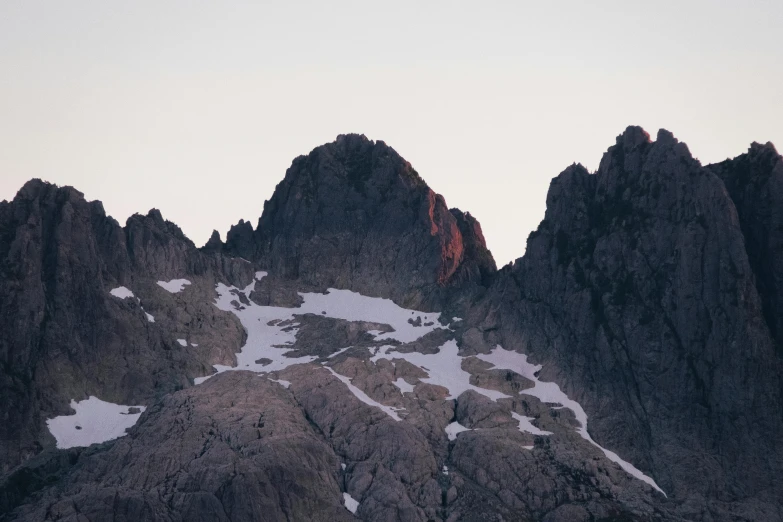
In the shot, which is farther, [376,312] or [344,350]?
[376,312]

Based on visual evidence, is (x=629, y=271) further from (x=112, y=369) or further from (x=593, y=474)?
(x=112, y=369)

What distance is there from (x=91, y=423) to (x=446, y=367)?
49.6 m

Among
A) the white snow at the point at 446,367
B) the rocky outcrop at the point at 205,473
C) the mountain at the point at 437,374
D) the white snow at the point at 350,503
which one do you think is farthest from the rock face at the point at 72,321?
the white snow at the point at 350,503

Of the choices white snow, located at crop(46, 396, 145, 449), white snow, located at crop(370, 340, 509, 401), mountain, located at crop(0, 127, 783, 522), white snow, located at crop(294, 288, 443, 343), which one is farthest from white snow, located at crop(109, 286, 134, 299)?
white snow, located at crop(370, 340, 509, 401)

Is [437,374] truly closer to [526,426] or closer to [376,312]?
[526,426]

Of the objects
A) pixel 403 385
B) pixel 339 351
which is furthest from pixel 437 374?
pixel 339 351

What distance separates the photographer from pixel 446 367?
574 ft

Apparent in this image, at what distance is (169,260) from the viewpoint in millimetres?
191375

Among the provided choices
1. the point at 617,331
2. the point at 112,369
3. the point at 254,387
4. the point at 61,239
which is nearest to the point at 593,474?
the point at 617,331

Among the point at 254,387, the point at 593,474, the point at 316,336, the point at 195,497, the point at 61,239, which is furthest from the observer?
the point at 316,336

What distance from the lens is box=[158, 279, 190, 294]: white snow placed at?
613ft

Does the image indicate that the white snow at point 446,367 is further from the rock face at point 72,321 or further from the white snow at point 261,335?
the rock face at point 72,321

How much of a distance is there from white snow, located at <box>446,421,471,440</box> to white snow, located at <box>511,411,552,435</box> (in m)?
6.96

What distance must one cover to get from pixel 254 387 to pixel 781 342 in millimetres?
69591
